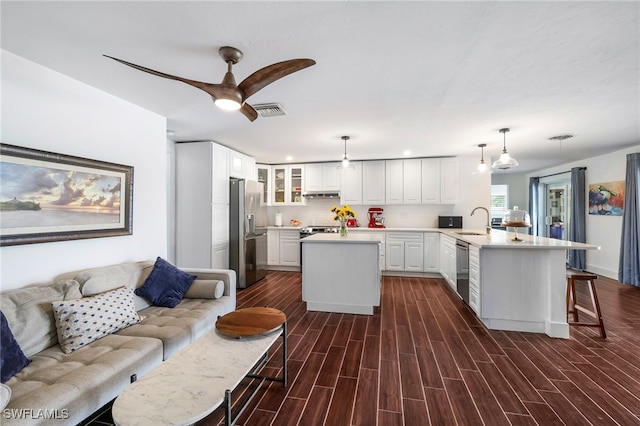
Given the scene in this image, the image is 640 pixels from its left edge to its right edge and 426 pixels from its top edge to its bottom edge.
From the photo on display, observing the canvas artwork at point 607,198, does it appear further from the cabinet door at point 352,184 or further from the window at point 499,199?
the cabinet door at point 352,184

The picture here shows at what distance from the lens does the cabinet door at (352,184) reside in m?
6.09

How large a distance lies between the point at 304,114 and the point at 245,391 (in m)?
2.78

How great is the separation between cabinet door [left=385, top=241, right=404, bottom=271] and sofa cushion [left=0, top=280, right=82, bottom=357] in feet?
16.0

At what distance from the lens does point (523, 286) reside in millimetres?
3029

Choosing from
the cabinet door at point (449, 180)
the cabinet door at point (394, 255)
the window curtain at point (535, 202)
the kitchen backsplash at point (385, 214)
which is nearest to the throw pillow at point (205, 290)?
the cabinet door at point (394, 255)

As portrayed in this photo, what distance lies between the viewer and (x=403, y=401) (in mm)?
1929

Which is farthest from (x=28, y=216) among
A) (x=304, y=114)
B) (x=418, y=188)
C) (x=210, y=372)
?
(x=418, y=188)

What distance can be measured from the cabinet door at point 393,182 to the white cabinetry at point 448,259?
1253 mm

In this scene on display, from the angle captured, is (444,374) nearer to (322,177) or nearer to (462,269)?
(462,269)

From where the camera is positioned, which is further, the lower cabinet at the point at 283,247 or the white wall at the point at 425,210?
the lower cabinet at the point at 283,247

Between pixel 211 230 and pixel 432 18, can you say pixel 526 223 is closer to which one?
pixel 432 18

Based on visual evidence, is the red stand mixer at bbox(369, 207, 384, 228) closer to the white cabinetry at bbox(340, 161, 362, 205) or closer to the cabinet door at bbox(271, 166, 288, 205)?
the white cabinetry at bbox(340, 161, 362, 205)

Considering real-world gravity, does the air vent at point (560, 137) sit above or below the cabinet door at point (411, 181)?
above

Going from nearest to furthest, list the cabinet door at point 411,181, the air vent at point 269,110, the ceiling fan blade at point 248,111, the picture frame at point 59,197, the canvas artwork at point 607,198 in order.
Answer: the picture frame at point 59,197 → the ceiling fan blade at point 248,111 → the air vent at point 269,110 → the canvas artwork at point 607,198 → the cabinet door at point 411,181
